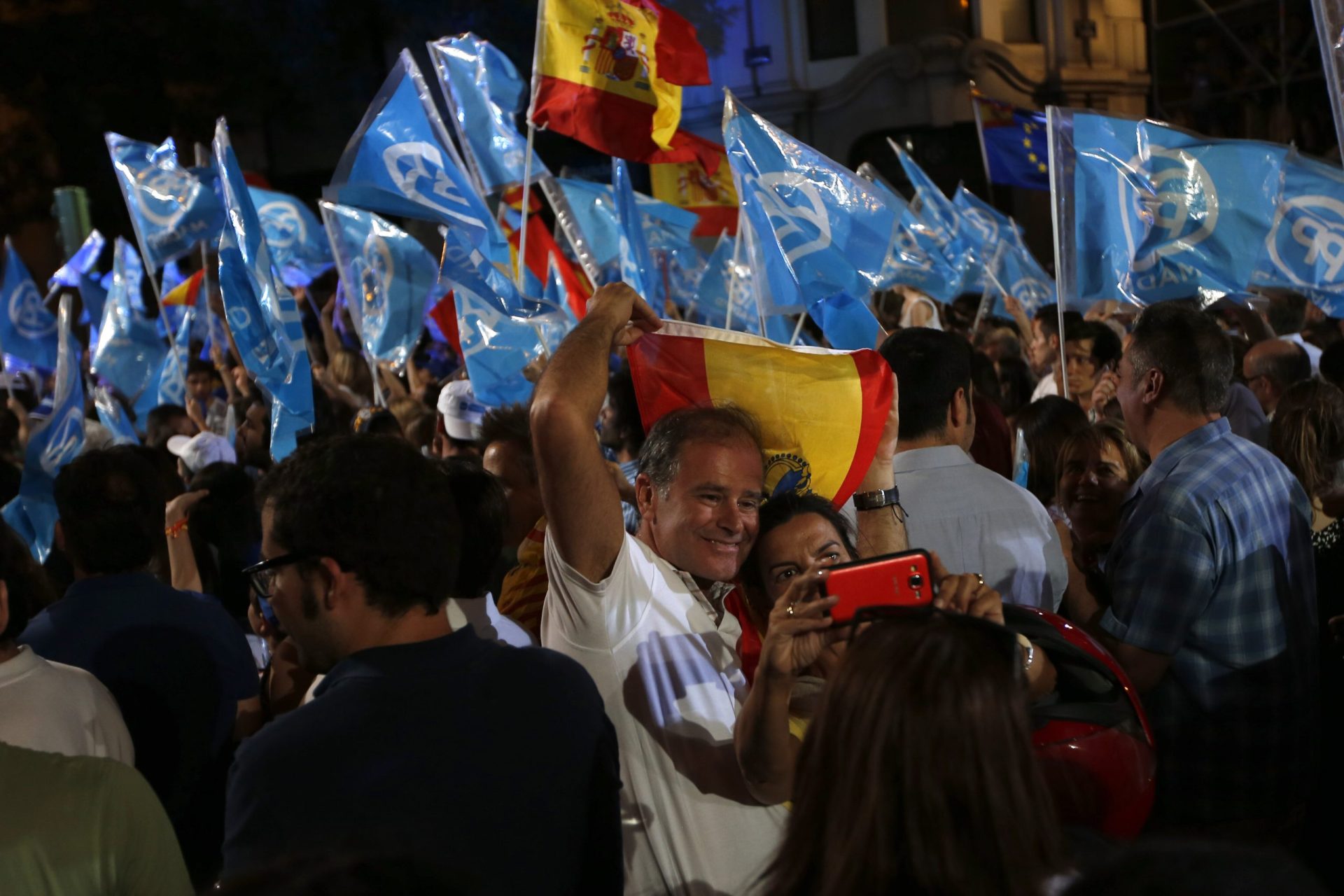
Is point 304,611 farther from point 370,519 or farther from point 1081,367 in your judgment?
point 1081,367

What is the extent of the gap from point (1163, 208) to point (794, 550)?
184 inches

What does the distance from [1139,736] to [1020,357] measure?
719 centimetres

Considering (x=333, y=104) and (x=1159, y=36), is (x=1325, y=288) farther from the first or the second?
(x=333, y=104)

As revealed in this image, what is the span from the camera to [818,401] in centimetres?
342

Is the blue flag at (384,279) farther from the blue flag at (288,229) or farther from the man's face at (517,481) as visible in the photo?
the man's face at (517,481)

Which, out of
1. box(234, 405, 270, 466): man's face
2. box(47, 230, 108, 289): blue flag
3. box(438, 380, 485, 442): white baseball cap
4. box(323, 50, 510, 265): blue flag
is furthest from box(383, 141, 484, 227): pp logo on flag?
box(47, 230, 108, 289): blue flag

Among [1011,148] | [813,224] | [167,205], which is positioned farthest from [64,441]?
→ [1011,148]

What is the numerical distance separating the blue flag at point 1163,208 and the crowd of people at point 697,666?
1.92 metres

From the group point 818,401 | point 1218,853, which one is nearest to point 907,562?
point 1218,853

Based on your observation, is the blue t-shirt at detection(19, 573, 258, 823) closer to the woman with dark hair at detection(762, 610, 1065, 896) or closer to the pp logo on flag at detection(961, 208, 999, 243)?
the woman with dark hair at detection(762, 610, 1065, 896)

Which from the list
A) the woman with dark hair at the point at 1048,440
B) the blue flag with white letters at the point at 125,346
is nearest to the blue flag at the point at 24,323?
the blue flag with white letters at the point at 125,346

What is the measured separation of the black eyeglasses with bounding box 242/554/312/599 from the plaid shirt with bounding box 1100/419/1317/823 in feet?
7.32

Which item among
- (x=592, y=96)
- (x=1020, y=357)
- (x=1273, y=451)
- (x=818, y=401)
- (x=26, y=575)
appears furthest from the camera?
(x=1020, y=357)

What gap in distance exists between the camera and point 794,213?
6.74 metres
